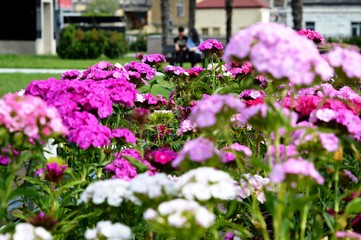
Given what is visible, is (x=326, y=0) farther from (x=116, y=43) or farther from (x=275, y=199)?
(x=275, y=199)

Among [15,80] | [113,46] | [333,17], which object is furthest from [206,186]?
[333,17]

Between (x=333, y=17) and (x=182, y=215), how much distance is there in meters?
71.7

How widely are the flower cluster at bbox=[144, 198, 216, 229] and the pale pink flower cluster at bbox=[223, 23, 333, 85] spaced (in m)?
0.42

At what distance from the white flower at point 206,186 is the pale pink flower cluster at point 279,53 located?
13.0 inches

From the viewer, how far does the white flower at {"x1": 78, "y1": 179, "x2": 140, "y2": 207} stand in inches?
104

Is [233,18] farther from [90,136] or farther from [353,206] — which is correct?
[353,206]

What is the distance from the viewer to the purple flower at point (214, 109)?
245 centimetres

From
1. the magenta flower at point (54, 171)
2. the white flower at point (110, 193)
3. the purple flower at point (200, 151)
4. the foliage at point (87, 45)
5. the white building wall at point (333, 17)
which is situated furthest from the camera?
the white building wall at point (333, 17)

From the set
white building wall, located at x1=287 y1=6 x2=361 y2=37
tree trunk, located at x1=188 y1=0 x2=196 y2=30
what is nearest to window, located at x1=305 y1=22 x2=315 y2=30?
white building wall, located at x1=287 y1=6 x2=361 y2=37


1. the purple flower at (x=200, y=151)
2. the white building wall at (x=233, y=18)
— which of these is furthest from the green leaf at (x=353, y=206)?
the white building wall at (x=233, y=18)

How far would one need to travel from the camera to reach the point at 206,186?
2.38 meters

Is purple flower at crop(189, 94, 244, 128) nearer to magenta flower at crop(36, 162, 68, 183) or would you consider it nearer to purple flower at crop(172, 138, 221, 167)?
purple flower at crop(172, 138, 221, 167)

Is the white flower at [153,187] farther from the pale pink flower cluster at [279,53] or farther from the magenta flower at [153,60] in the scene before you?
the magenta flower at [153,60]

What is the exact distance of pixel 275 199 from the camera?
2.55 metres
